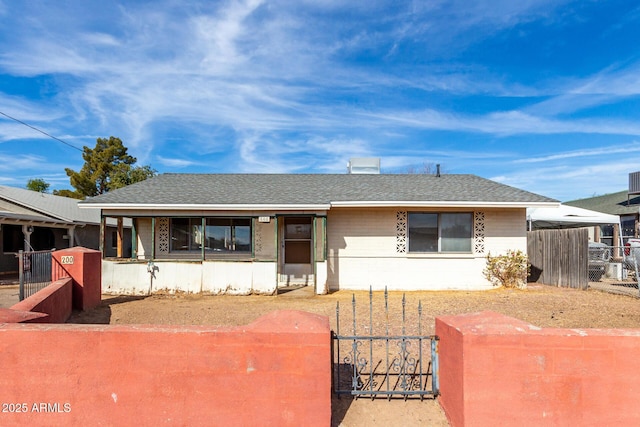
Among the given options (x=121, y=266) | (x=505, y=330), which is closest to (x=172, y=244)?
(x=121, y=266)

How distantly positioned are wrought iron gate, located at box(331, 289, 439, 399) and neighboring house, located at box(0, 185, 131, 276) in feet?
44.0

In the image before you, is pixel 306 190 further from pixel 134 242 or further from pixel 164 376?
pixel 164 376

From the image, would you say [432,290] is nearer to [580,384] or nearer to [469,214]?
[469,214]

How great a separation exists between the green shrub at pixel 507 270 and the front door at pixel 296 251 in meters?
5.56

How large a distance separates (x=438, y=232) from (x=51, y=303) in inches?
398

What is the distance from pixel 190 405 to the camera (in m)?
3.46

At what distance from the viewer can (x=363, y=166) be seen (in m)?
18.0

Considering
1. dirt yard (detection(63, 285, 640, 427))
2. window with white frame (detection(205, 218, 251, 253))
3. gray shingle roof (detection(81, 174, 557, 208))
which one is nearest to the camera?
dirt yard (detection(63, 285, 640, 427))

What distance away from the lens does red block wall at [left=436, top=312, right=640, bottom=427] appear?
11.2 ft

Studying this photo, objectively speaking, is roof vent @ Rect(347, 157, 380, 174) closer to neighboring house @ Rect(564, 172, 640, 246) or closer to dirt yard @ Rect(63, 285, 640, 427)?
dirt yard @ Rect(63, 285, 640, 427)

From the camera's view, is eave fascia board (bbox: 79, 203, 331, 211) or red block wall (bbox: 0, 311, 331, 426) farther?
eave fascia board (bbox: 79, 203, 331, 211)

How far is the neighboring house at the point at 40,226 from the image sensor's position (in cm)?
1575

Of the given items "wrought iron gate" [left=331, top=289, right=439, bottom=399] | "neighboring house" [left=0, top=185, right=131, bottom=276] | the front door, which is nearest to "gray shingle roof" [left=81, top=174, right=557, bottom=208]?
the front door

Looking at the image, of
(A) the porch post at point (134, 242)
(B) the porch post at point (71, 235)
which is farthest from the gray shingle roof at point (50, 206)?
(A) the porch post at point (134, 242)
